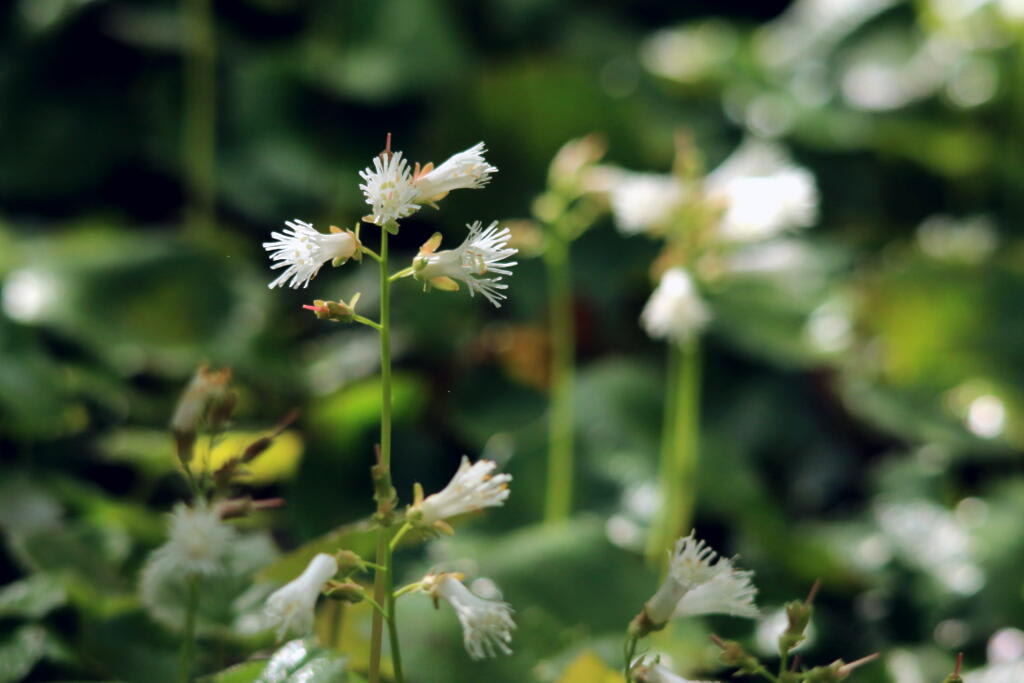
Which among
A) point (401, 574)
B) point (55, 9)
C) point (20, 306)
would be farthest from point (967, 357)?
point (55, 9)

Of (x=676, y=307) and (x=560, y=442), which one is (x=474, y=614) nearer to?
(x=676, y=307)

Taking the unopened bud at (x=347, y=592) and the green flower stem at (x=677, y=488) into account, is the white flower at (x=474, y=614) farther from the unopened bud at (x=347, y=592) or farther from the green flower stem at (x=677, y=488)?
the green flower stem at (x=677, y=488)

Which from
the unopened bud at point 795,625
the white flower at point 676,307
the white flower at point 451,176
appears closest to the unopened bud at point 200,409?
the white flower at point 451,176

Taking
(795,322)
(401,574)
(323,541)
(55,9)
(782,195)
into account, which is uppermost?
(55,9)

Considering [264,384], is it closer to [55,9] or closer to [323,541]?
[323,541]

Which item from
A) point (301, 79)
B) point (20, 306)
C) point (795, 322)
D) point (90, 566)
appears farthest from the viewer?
point (301, 79)

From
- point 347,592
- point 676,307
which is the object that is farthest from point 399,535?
point 676,307
